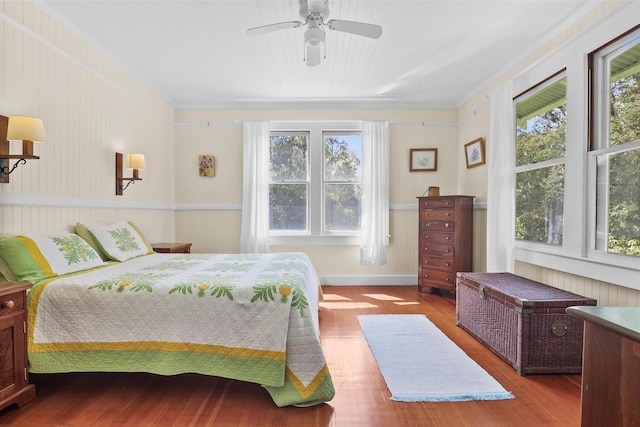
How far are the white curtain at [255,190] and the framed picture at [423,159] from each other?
2.11m

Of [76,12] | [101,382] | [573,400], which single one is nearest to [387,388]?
[573,400]

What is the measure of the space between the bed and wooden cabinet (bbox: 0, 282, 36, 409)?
0.12 m

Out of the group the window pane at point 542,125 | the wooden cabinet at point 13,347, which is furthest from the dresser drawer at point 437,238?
the wooden cabinet at point 13,347

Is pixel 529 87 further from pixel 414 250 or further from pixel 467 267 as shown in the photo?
pixel 414 250

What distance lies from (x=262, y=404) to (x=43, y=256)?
1.75 m

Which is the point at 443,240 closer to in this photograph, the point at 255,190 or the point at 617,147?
the point at 617,147

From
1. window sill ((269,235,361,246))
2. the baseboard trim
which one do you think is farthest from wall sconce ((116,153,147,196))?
the baseboard trim

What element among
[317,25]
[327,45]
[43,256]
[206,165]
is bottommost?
[43,256]

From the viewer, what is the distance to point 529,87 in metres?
3.42

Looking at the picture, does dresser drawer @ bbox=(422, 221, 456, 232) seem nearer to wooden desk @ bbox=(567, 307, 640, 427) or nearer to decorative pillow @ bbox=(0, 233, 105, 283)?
wooden desk @ bbox=(567, 307, 640, 427)

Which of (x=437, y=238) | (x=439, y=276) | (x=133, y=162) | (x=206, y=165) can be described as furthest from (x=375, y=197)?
(x=133, y=162)

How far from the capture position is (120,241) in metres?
3.27

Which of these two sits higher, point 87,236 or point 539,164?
point 539,164

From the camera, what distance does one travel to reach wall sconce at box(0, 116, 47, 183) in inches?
87.2
